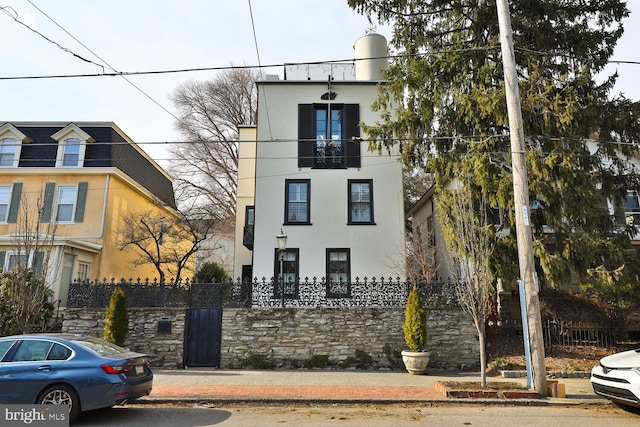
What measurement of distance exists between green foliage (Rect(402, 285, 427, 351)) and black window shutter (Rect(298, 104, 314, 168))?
24.1 feet

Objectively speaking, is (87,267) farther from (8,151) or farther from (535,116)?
(535,116)

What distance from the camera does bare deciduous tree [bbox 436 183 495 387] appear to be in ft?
31.7

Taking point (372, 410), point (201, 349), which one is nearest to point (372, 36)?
point (201, 349)

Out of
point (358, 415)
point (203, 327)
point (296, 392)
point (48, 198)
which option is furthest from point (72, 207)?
point (358, 415)

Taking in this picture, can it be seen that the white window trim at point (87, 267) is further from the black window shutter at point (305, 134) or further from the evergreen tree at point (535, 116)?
the evergreen tree at point (535, 116)

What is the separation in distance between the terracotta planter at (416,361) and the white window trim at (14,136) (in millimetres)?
19925

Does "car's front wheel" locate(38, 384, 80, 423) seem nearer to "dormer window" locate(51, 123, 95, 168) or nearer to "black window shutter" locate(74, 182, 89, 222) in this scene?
"black window shutter" locate(74, 182, 89, 222)

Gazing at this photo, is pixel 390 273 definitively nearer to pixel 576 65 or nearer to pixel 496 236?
pixel 496 236

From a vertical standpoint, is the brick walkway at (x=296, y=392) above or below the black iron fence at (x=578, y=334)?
below

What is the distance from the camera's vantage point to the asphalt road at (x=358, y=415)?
7062 mm

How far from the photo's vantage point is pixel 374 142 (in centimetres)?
1420

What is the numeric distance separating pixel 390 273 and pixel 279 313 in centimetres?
515

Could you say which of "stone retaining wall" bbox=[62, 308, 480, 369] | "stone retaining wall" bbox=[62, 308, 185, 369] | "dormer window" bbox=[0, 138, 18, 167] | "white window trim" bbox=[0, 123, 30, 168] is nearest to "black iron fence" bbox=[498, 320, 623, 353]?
"stone retaining wall" bbox=[62, 308, 480, 369]

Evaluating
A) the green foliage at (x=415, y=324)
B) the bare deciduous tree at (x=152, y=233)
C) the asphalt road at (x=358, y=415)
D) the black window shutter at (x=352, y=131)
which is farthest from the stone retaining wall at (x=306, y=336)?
the bare deciduous tree at (x=152, y=233)
